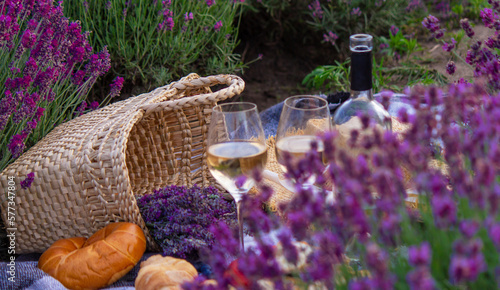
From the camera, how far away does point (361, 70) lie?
142 centimetres

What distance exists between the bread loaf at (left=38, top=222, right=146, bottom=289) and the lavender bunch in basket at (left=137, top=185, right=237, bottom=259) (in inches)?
3.9

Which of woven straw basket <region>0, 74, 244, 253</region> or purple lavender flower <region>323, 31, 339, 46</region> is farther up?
woven straw basket <region>0, 74, 244, 253</region>

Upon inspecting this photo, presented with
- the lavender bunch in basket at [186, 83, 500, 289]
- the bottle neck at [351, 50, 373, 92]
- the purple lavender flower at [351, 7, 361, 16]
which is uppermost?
the lavender bunch in basket at [186, 83, 500, 289]

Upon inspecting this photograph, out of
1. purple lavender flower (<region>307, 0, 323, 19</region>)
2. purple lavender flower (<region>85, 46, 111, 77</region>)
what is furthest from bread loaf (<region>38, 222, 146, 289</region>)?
purple lavender flower (<region>307, 0, 323, 19</region>)

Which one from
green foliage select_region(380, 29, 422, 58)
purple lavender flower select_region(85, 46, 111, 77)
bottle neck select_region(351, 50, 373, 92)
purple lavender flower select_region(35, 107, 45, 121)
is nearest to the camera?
bottle neck select_region(351, 50, 373, 92)

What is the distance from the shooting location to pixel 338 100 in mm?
2760

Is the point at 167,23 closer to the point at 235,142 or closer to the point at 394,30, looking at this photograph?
the point at 235,142

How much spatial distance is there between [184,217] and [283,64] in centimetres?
300

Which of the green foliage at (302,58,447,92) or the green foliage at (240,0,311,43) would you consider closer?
the green foliage at (302,58,447,92)

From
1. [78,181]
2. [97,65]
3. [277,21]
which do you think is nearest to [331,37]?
[277,21]

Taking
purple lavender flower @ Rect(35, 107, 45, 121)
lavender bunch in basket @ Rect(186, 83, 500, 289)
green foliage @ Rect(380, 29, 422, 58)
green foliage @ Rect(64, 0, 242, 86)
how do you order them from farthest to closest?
1. green foliage @ Rect(380, 29, 422, 58)
2. green foliage @ Rect(64, 0, 242, 86)
3. purple lavender flower @ Rect(35, 107, 45, 121)
4. lavender bunch in basket @ Rect(186, 83, 500, 289)

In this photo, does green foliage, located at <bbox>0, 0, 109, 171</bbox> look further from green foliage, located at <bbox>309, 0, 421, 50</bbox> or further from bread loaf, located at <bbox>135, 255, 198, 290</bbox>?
green foliage, located at <bbox>309, 0, 421, 50</bbox>

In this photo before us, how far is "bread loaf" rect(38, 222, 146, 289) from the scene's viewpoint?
4.79 feet

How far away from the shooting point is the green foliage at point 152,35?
271 centimetres
